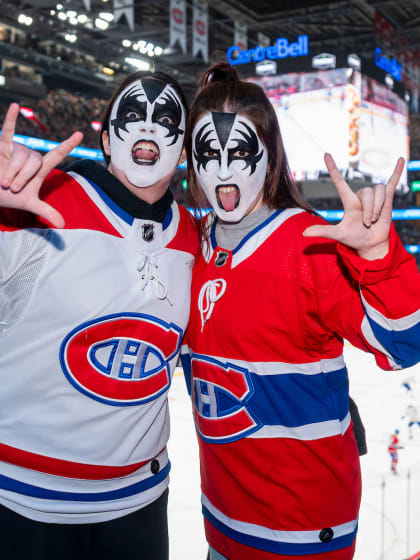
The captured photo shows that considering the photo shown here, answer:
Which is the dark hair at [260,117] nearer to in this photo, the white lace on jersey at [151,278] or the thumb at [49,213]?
the white lace on jersey at [151,278]

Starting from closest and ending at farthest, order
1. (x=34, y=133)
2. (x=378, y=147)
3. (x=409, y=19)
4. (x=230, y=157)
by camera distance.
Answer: (x=230, y=157) < (x=34, y=133) < (x=378, y=147) < (x=409, y=19)

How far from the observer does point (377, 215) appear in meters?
1.42

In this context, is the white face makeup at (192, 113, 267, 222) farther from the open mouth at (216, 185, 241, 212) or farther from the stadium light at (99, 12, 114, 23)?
the stadium light at (99, 12, 114, 23)

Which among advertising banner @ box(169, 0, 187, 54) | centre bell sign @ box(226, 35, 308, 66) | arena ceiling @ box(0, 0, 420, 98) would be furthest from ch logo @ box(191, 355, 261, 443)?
centre bell sign @ box(226, 35, 308, 66)

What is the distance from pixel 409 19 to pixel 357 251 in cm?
1493

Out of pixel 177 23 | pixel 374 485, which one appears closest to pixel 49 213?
pixel 374 485

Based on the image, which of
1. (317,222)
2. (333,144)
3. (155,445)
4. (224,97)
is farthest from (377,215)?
(333,144)

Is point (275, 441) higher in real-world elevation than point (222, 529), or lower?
higher

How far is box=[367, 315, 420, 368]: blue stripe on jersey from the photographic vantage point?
1.49 meters

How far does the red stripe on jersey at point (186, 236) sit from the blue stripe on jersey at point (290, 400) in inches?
20.4

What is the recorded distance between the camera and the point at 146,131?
200 centimetres

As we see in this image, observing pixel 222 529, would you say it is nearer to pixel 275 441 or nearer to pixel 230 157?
pixel 275 441

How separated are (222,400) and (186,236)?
1.94ft

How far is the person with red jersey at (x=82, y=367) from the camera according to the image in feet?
5.52
